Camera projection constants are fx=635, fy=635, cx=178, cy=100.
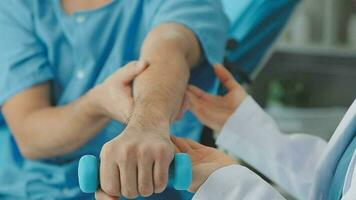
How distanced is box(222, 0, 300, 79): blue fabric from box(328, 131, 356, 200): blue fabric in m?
0.45

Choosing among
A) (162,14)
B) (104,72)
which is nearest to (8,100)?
(104,72)

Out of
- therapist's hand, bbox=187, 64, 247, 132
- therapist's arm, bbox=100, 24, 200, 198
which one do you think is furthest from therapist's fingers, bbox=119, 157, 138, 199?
therapist's hand, bbox=187, 64, 247, 132

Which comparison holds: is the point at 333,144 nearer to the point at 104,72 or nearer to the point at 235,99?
the point at 235,99

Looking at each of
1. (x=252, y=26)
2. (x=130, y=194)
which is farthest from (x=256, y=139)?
(x=130, y=194)

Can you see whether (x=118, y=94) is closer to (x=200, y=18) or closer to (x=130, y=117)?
(x=130, y=117)

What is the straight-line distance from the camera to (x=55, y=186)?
38.2 inches

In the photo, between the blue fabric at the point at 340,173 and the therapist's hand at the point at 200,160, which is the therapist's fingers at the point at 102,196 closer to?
the therapist's hand at the point at 200,160

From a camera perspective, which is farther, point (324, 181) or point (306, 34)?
point (306, 34)

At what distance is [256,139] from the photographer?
3.22ft

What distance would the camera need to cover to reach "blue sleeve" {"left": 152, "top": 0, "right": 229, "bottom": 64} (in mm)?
935

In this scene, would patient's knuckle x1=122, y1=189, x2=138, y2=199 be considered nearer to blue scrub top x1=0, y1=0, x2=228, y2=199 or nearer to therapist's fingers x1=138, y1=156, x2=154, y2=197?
therapist's fingers x1=138, y1=156, x2=154, y2=197

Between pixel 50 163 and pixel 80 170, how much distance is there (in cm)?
46

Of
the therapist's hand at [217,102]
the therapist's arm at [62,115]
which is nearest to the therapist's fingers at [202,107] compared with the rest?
the therapist's hand at [217,102]

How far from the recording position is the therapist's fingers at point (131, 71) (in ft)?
2.61
